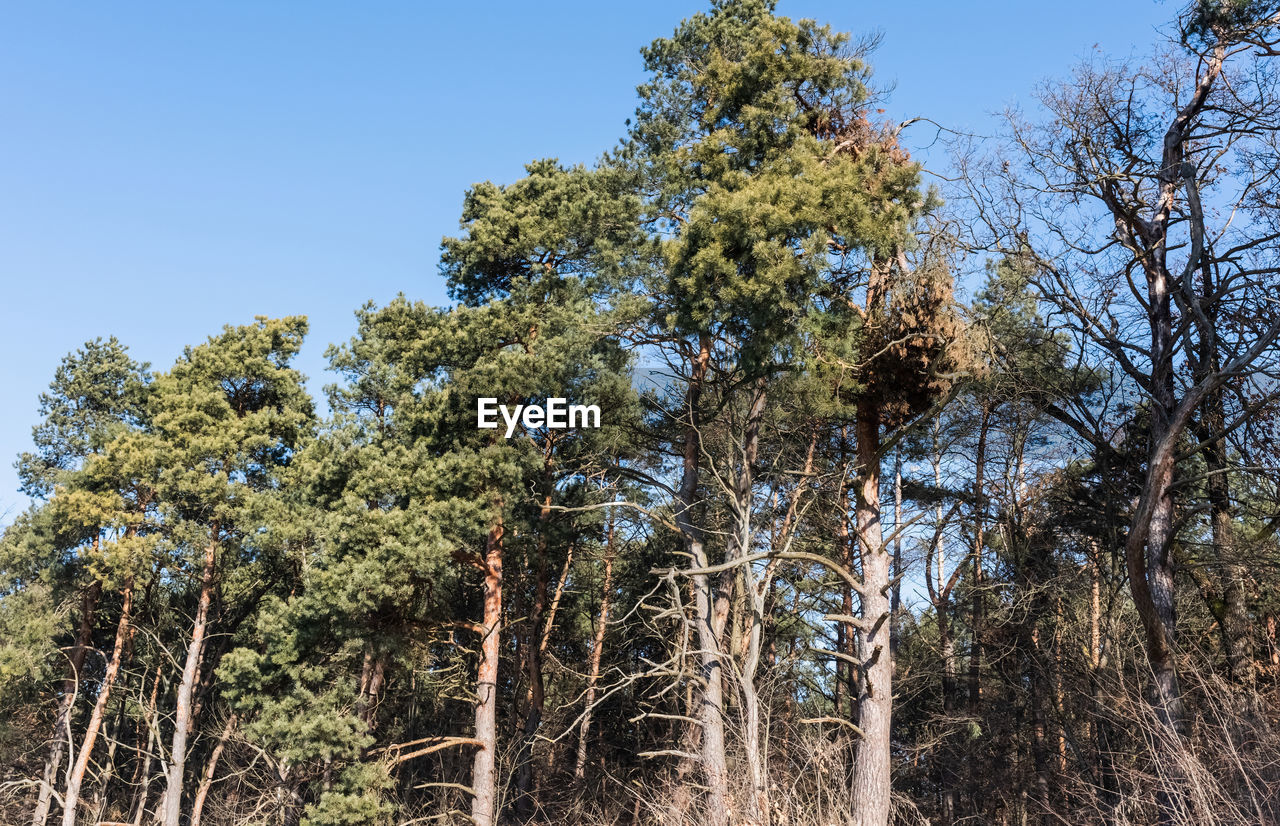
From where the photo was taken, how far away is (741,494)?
13695 millimetres

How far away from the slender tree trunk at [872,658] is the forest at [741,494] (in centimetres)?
5

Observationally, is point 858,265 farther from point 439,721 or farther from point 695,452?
point 439,721

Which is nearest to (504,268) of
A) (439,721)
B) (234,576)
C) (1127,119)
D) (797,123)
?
(797,123)

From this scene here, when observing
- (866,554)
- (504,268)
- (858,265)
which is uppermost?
(504,268)

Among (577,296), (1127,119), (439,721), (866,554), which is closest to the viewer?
(866,554)

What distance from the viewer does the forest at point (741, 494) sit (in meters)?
10.1

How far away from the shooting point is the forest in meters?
10.1

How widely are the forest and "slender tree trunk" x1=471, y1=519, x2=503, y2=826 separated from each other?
0.05m

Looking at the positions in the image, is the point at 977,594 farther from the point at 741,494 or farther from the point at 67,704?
the point at 67,704

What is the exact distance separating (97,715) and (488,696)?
35.5 feet

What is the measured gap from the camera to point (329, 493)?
15258 millimetres

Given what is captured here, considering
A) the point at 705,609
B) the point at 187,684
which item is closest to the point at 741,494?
the point at 705,609

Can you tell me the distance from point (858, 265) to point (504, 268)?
743cm

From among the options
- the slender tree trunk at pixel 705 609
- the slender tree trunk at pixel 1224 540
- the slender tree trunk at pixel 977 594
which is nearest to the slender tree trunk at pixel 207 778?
the slender tree trunk at pixel 705 609
